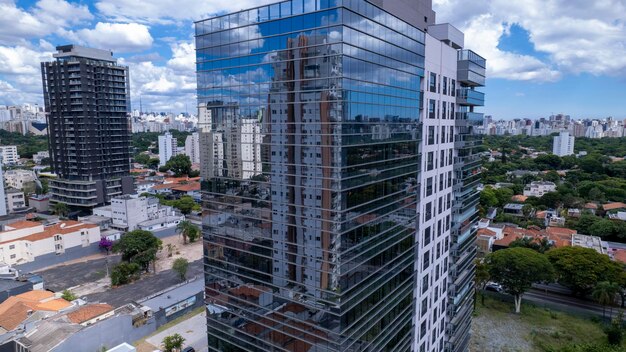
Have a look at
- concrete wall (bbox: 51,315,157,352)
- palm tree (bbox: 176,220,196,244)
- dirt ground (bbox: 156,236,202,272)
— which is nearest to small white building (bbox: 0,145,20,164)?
dirt ground (bbox: 156,236,202,272)

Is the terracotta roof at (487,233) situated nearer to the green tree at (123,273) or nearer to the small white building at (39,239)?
the green tree at (123,273)

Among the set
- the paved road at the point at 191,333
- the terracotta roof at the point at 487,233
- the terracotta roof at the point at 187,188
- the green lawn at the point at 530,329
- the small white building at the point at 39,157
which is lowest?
the green lawn at the point at 530,329

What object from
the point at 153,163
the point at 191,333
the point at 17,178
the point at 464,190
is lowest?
the point at 191,333

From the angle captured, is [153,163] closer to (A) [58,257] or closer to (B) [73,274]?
(A) [58,257]

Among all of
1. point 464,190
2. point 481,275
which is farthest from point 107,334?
point 481,275

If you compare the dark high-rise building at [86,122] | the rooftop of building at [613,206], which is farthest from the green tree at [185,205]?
the rooftop of building at [613,206]

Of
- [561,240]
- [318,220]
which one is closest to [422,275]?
[318,220]
